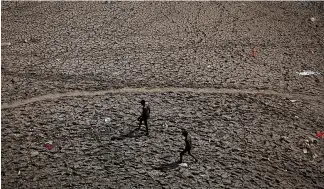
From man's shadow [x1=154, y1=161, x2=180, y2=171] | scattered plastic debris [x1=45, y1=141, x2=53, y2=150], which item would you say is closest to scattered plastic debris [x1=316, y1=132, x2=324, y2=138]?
man's shadow [x1=154, y1=161, x2=180, y2=171]

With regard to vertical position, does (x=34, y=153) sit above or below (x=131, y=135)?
below

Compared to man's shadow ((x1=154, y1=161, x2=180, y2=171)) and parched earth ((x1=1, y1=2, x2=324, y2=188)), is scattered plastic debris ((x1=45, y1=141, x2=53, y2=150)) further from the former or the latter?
man's shadow ((x1=154, y1=161, x2=180, y2=171))

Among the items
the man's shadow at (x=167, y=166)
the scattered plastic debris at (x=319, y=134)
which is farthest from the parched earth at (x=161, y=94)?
the scattered plastic debris at (x=319, y=134)

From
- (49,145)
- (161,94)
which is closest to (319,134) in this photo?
(161,94)

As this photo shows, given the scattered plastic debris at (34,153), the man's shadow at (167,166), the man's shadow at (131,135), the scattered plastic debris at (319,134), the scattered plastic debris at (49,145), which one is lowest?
the man's shadow at (167,166)

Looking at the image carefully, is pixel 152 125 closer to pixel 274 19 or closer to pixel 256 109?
pixel 256 109

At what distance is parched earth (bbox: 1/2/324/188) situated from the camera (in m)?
5.30

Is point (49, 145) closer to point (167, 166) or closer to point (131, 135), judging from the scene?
point (131, 135)

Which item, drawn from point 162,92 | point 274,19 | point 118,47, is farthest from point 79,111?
point 274,19

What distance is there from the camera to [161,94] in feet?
23.9

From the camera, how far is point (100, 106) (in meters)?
6.78

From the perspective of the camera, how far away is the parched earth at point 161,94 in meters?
5.30

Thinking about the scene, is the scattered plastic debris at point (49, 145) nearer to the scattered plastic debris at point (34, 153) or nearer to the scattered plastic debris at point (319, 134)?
the scattered plastic debris at point (34, 153)

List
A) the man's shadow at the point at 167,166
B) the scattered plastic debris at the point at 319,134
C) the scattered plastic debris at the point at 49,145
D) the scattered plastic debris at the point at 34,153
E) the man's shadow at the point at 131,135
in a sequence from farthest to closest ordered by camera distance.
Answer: the scattered plastic debris at the point at 319,134 < the man's shadow at the point at 131,135 < the scattered plastic debris at the point at 49,145 < the scattered plastic debris at the point at 34,153 < the man's shadow at the point at 167,166
